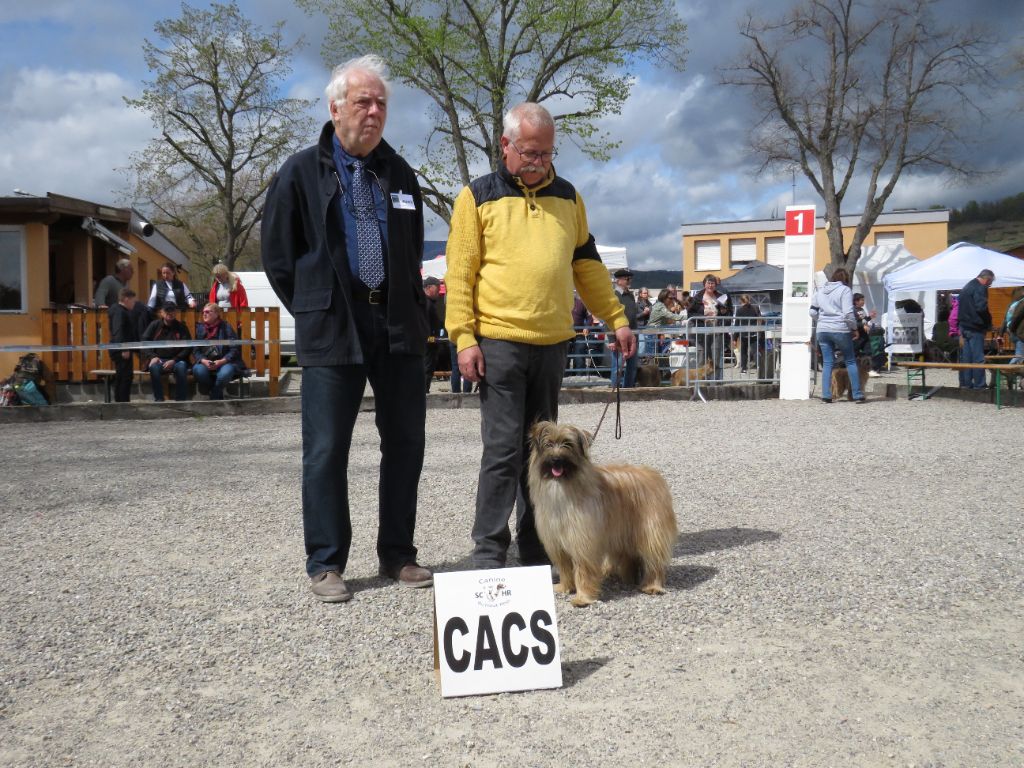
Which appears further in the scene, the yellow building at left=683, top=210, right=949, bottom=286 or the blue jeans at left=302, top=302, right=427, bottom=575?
the yellow building at left=683, top=210, right=949, bottom=286

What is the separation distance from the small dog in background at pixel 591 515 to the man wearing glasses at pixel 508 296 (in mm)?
204

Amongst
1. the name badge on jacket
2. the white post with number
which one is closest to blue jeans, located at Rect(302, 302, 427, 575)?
the name badge on jacket

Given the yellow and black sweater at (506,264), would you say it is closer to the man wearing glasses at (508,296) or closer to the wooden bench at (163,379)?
the man wearing glasses at (508,296)

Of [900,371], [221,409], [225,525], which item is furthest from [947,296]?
[225,525]

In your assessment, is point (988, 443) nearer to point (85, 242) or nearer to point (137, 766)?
point (137, 766)

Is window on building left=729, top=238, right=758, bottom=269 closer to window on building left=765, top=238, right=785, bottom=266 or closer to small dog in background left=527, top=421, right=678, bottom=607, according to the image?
window on building left=765, top=238, right=785, bottom=266

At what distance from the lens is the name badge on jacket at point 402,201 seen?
433 centimetres

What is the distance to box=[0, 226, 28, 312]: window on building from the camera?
16.6 m

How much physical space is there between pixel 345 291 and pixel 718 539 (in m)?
2.55

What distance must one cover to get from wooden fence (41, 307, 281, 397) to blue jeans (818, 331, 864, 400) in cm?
818

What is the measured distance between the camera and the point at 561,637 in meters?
3.71

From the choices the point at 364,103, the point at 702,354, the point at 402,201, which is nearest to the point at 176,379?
the point at 702,354

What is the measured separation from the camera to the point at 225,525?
233 inches

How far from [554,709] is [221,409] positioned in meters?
10.8
